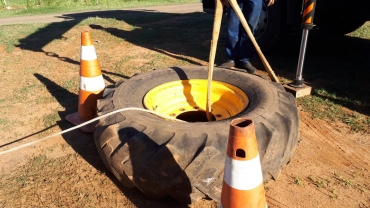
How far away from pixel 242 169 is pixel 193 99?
1.68 metres

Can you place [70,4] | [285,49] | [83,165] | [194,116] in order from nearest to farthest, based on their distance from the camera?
[83,165] → [194,116] → [285,49] → [70,4]

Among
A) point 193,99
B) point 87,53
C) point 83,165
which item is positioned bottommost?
point 83,165

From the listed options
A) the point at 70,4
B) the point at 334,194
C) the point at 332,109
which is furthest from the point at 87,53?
the point at 70,4

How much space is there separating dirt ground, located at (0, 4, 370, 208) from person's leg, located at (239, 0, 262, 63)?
4.67ft

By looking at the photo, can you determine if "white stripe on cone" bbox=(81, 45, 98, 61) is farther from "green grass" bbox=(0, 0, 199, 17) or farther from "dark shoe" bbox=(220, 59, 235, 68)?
"green grass" bbox=(0, 0, 199, 17)

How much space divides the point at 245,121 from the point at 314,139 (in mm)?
1701

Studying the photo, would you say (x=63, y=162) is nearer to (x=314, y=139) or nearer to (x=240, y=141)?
(x=240, y=141)

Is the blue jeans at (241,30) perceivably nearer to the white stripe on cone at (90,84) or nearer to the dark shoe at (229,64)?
the dark shoe at (229,64)

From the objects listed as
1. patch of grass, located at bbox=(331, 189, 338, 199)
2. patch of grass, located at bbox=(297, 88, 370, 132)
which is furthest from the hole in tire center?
patch of grass, located at bbox=(331, 189, 338, 199)

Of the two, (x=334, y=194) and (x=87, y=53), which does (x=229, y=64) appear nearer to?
(x=87, y=53)

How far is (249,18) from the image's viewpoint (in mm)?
4488

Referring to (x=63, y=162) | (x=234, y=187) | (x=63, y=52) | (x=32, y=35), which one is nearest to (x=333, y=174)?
(x=234, y=187)

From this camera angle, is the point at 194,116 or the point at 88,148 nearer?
the point at 88,148

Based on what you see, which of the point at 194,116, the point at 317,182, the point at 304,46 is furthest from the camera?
the point at 304,46
